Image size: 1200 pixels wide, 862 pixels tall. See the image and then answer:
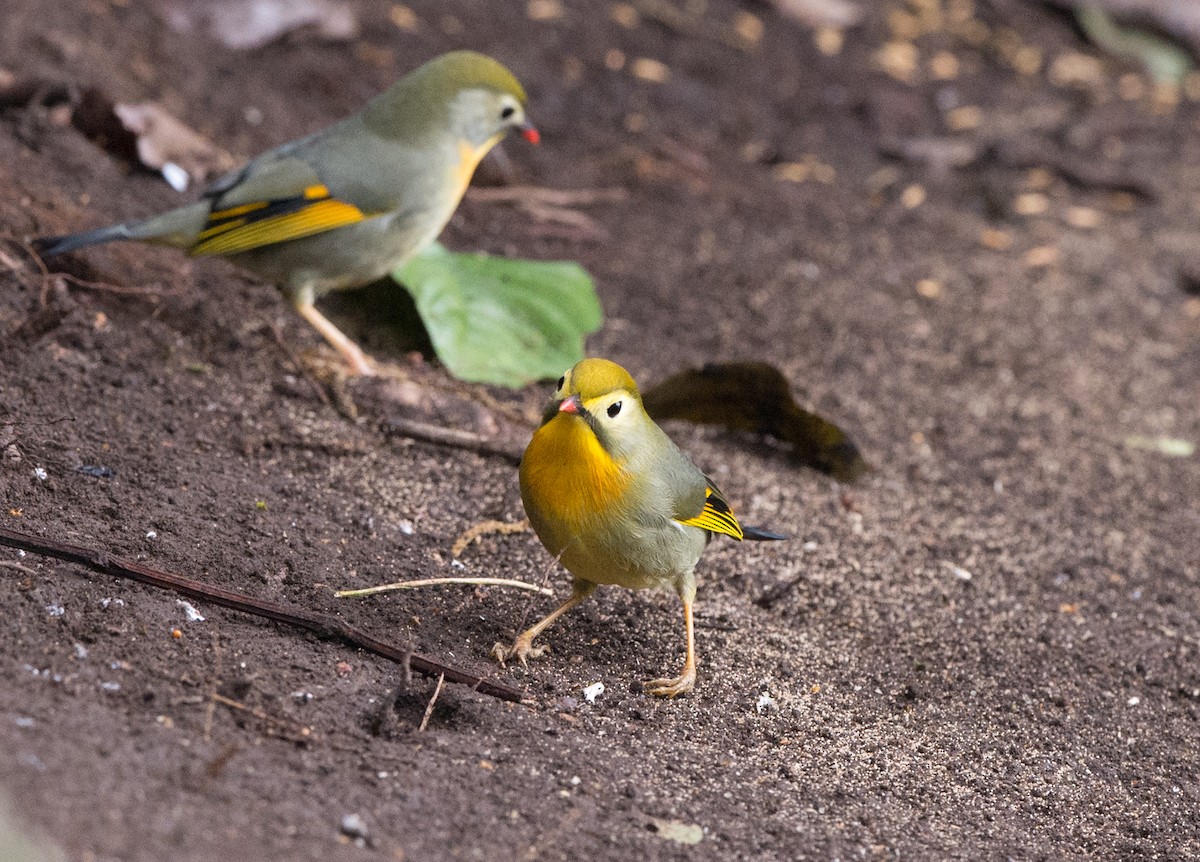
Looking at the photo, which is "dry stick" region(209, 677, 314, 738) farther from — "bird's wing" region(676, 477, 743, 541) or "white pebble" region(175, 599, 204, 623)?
"bird's wing" region(676, 477, 743, 541)

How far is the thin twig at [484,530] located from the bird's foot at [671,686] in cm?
79

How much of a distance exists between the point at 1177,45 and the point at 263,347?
24.9 ft

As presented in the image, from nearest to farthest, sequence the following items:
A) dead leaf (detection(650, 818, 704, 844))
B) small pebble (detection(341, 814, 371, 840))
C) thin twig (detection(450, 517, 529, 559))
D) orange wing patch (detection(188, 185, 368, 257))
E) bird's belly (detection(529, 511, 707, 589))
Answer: small pebble (detection(341, 814, 371, 840)) → dead leaf (detection(650, 818, 704, 844)) → bird's belly (detection(529, 511, 707, 589)) → thin twig (detection(450, 517, 529, 559)) → orange wing patch (detection(188, 185, 368, 257))

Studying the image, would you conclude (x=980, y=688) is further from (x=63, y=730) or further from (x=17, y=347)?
(x=17, y=347)

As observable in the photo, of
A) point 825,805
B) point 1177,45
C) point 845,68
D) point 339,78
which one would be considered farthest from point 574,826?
point 1177,45

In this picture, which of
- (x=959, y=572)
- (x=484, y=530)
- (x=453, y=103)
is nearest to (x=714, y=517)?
(x=484, y=530)

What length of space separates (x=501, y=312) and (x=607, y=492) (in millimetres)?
1951

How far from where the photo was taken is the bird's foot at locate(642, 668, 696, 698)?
3.50m

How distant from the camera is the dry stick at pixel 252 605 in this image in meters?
3.16

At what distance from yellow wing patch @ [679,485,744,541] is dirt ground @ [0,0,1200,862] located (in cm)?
35

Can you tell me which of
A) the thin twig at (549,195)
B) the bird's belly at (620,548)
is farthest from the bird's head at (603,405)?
the thin twig at (549,195)

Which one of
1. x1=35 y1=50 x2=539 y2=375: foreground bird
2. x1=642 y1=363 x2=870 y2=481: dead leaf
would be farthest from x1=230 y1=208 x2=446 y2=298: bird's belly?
x1=642 y1=363 x2=870 y2=481: dead leaf

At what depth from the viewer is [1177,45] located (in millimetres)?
9453

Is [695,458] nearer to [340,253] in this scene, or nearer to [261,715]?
[340,253]
